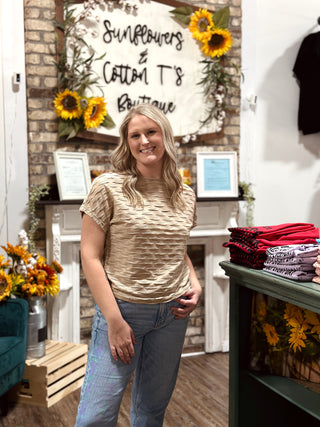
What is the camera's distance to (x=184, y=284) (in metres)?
1.84

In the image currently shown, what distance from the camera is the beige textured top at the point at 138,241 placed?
1.69 metres

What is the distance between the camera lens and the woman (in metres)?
1.66

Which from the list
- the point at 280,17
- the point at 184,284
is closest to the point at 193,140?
the point at 280,17

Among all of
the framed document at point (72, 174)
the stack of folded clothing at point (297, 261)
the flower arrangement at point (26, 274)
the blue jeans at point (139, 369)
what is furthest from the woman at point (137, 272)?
the framed document at point (72, 174)

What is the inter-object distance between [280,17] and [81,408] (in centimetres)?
362

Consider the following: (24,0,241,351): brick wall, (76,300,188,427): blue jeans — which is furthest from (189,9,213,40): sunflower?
(76,300,188,427): blue jeans

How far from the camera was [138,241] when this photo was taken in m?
1.69

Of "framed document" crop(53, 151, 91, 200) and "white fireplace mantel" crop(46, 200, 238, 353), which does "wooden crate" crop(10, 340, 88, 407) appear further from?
"framed document" crop(53, 151, 91, 200)

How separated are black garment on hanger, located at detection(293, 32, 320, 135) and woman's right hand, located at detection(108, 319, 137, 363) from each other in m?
3.00

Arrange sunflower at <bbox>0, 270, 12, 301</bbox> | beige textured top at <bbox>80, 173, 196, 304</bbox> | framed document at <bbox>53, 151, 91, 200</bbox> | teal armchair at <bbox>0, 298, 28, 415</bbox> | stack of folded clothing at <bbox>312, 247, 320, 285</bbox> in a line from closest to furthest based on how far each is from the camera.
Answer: stack of folded clothing at <bbox>312, 247, 320, 285</bbox> < beige textured top at <bbox>80, 173, 196, 304</bbox> < teal armchair at <bbox>0, 298, 28, 415</bbox> < sunflower at <bbox>0, 270, 12, 301</bbox> < framed document at <bbox>53, 151, 91, 200</bbox>

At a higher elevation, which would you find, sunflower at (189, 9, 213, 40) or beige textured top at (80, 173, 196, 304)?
sunflower at (189, 9, 213, 40)

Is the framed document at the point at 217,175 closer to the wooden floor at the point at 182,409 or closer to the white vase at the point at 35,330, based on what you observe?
the wooden floor at the point at 182,409

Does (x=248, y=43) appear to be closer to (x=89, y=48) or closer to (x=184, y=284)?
(x=89, y=48)

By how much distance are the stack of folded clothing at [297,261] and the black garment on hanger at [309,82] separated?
2.65 meters
